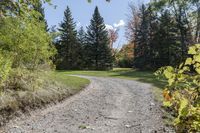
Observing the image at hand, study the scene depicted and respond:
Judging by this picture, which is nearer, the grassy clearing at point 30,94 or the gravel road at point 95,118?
the gravel road at point 95,118

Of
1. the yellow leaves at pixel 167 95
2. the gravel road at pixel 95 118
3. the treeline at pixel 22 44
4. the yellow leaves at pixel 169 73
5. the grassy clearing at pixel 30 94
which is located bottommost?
the gravel road at pixel 95 118

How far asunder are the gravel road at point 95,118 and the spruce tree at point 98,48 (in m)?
26.8

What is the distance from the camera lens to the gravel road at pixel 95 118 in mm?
5934

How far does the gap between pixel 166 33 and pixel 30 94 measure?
25.9 meters

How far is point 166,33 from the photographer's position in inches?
1231

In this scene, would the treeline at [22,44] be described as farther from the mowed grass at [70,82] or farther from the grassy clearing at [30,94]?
the mowed grass at [70,82]

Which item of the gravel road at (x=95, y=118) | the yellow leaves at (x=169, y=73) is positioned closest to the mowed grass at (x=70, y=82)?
the gravel road at (x=95, y=118)

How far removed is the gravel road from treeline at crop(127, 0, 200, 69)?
75.3 feet

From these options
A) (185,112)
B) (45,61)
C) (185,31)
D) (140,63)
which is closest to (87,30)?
(140,63)

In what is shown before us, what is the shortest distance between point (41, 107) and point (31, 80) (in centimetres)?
128

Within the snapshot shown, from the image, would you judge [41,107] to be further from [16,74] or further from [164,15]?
[164,15]

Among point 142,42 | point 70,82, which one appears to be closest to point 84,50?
point 142,42

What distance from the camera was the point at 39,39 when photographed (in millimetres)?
9430

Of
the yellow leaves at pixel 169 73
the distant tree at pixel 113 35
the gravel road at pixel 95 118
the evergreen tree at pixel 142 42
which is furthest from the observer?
the distant tree at pixel 113 35
